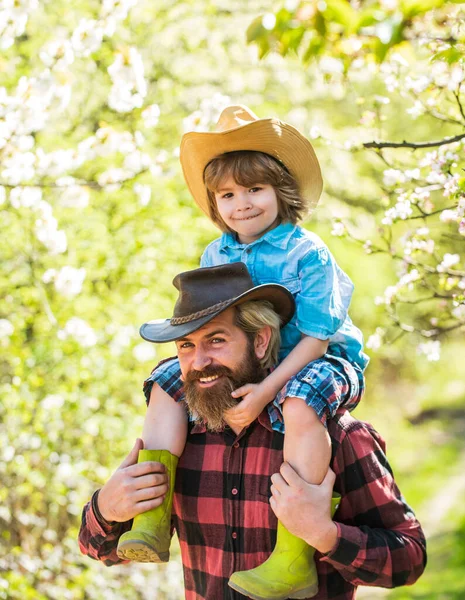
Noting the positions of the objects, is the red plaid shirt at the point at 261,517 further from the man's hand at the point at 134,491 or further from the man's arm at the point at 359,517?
the man's hand at the point at 134,491

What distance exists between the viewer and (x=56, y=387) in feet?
19.6

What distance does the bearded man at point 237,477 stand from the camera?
282cm

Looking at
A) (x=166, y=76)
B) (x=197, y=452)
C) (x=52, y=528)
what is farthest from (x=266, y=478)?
(x=166, y=76)

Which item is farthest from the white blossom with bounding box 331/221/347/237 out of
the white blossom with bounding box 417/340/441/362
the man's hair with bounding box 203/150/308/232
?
the white blossom with bounding box 417/340/441/362

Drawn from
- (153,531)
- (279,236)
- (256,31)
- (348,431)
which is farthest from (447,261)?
(256,31)

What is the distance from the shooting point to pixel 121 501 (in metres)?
2.88

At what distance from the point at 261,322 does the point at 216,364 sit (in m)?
0.22

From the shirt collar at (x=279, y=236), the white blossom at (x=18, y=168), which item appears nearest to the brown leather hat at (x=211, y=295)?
the shirt collar at (x=279, y=236)

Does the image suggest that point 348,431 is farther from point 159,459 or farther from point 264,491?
point 159,459

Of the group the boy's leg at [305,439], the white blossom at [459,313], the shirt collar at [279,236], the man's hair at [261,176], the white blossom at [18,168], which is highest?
A: the white blossom at [18,168]

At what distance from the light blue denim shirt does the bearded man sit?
10cm

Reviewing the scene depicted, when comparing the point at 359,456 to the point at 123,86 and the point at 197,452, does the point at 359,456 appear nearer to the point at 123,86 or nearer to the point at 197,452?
the point at 197,452

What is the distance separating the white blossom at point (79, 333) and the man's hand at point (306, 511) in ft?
11.3

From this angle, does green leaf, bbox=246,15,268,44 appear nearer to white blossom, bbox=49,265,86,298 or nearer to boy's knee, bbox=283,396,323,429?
boy's knee, bbox=283,396,323,429
